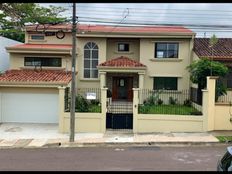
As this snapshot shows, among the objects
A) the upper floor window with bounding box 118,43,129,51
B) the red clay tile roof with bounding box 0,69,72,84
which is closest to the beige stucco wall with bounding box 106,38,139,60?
the upper floor window with bounding box 118,43,129,51

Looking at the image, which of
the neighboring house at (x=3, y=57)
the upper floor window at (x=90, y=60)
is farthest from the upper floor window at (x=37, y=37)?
the upper floor window at (x=90, y=60)

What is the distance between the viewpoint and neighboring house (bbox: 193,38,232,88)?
26484mm

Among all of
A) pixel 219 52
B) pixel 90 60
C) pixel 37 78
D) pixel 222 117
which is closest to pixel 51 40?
pixel 90 60

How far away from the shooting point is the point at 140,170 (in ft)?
36.3

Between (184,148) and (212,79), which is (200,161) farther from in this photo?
(212,79)

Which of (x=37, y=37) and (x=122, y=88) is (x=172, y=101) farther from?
(x=37, y=37)

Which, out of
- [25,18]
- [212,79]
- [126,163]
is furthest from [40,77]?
[126,163]

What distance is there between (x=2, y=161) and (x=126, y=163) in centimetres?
435

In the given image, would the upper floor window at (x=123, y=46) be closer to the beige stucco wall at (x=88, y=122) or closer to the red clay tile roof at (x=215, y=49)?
the red clay tile roof at (x=215, y=49)

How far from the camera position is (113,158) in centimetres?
1323

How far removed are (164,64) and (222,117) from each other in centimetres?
1019

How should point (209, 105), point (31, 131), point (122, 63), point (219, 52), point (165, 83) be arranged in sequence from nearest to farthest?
point (209, 105) < point (31, 131) < point (219, 52) < point (122, 63) < point (165, 83)

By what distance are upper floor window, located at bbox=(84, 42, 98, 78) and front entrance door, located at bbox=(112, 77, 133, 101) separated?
1930 millimetres

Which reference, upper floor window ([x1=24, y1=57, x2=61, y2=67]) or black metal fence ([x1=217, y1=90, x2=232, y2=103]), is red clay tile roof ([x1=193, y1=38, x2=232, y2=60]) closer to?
black metal fence ([x1=217, y1=90, x2=232, y2=103])
